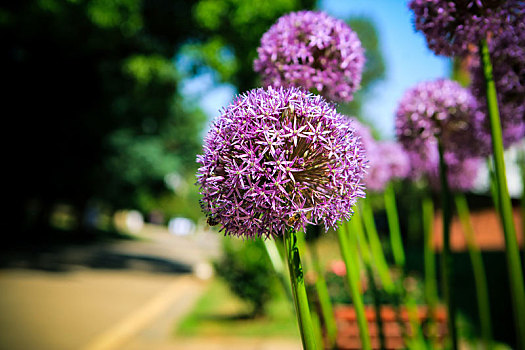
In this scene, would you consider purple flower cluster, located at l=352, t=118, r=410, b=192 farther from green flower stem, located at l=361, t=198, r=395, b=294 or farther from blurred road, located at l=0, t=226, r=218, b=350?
blurred road, located at l=0, t=226, r=218, b=350

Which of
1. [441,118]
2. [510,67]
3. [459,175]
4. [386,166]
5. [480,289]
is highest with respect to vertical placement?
[510,67]

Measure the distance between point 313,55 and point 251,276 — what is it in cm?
836

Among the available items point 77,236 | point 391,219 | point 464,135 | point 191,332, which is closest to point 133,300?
point 191,332

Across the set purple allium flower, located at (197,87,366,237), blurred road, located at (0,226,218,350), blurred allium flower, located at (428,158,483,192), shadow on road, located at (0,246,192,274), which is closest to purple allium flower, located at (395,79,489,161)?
blurred allium flower, located at (428,158,483,192)

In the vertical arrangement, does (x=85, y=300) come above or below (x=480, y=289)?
below

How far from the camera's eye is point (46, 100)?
17.5 metres

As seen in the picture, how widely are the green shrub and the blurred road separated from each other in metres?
1.81

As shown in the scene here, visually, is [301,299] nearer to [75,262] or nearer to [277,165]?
[277,165]

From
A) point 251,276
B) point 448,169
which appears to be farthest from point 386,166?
point 251,276

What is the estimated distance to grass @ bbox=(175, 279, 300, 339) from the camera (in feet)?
27.8

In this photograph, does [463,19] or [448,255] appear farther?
[448,255]

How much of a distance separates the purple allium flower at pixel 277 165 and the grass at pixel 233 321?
664 cm

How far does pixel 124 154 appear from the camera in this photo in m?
18.5

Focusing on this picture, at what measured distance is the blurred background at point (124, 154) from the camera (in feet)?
29.1
